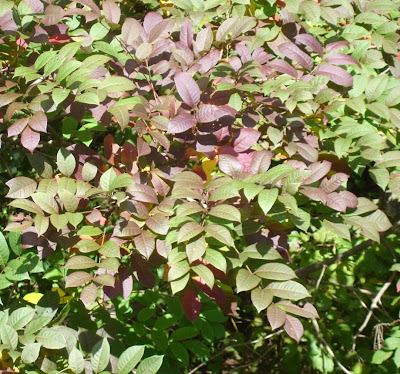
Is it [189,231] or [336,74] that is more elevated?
[336,74]

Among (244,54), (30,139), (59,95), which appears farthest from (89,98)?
(244,54)

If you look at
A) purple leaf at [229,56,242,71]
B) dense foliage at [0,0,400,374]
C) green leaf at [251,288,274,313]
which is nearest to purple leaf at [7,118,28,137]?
dense foliage at [0,0,400,374]

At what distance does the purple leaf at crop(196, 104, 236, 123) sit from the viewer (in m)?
1.74

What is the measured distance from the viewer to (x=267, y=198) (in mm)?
1518

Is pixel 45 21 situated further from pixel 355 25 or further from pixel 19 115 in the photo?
pixel 355 25

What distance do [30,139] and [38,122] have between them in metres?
0.05

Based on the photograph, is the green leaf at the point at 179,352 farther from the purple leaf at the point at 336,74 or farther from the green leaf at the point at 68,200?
the purple leaf at the point at 336,74

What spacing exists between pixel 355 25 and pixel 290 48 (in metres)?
0.41

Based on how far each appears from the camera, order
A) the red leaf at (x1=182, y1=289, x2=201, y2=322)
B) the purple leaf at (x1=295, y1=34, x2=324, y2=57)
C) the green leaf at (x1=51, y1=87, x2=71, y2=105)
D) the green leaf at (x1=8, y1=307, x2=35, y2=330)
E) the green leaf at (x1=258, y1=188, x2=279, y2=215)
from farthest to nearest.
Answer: the purple leaf at (x1=295, y1=34, x2=324, y2=57), the red leaf at (x1=182, y1=289, x2=201, y2=322), the green leaf at (x1=8, y1=307, x2=35, y2=330), the green leaf at (x1=51, y1=87, x2=71, y2=105), the green leaf at (x1=258, y1=188, x2=279, y2=215)

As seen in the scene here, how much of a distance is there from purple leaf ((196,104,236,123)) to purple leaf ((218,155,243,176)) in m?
0.12

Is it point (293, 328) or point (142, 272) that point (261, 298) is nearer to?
point (293, 328)

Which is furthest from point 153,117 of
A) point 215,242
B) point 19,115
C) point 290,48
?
point 19,115

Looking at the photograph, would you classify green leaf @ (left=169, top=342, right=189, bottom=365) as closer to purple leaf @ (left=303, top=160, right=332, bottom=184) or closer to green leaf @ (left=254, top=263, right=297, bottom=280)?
green leaf @ (left=254, top=263, right=297, bottom=280)

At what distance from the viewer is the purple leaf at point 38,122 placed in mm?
1669
